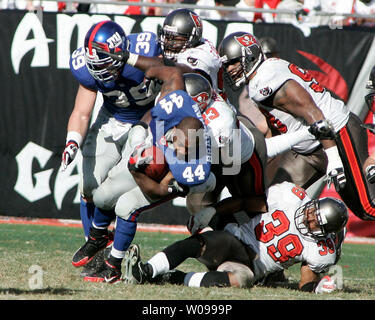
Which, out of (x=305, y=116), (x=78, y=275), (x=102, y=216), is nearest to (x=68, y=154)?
(x=102, y=216)

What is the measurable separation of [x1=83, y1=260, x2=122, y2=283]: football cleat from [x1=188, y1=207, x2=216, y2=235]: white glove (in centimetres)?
58

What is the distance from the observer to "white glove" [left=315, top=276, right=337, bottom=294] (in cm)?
488

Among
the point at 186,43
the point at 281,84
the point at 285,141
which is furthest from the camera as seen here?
the point at 186,43

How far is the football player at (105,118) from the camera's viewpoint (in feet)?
16.9

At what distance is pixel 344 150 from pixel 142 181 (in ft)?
6.27

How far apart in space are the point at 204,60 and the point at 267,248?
58.1 inches

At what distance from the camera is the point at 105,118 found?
5750mm

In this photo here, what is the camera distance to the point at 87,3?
27.6ft

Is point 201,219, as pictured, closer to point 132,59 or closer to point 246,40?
point 132,59

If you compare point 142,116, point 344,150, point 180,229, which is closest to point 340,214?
point 344,150
